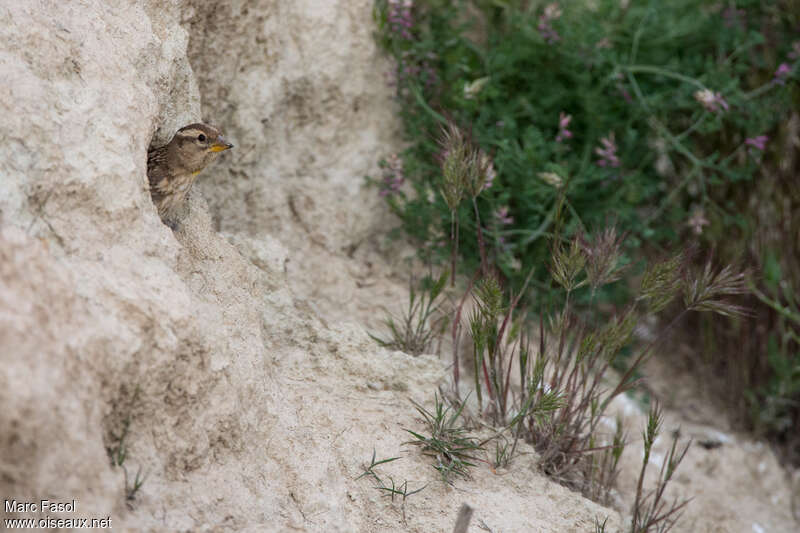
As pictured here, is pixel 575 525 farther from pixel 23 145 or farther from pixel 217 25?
pixel 217 25

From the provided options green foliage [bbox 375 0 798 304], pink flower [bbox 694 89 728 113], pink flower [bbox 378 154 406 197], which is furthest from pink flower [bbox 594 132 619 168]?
pink flower [bbox 378 154 406 197]

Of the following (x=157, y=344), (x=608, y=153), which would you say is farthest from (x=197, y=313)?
(x=608, y=153)

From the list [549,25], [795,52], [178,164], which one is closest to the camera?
[178,164]

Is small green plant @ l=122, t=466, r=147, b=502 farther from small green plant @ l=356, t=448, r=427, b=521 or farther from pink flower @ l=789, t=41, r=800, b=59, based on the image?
pink flower @ l=789, t=41, r=800, b=59

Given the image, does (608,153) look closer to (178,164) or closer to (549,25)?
(549,25)

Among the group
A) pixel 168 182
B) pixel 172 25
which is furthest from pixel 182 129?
pixel 172 25

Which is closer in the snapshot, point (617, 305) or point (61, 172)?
point (61, 172)
